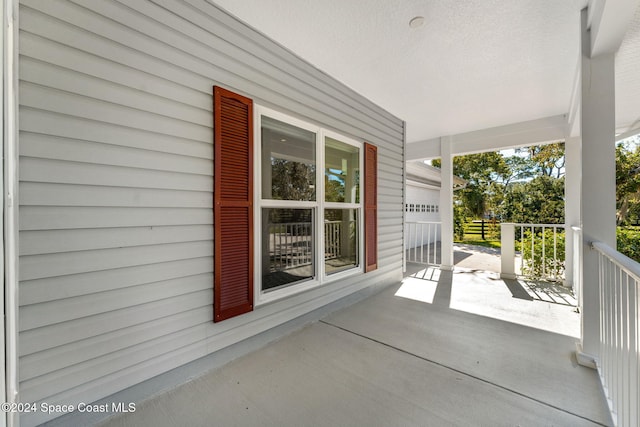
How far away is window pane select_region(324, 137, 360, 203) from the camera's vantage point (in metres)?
3.42

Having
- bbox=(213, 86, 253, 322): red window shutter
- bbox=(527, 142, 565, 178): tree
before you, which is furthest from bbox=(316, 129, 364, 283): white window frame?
bbox=(527, 142, 565, 178): tree

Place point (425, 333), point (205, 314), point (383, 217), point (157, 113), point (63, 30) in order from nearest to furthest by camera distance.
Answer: point (63, 30) < point (157, 113) < point (205, 314) < point (425, 333) < point (383, 217)

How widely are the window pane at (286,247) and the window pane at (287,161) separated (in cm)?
21

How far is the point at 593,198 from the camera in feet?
7.25

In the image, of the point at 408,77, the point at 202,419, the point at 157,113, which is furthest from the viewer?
the point at 408,77

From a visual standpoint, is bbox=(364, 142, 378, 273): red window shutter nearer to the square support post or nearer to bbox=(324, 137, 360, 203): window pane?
bbox=(324, 137, 360, 203): window pane

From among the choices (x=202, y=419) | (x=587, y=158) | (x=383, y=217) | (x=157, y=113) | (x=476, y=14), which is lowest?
(x=202, y=419)

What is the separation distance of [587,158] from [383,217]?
2.58 metres

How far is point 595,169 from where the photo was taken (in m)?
2.20

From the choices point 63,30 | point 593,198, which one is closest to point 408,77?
point 593,198

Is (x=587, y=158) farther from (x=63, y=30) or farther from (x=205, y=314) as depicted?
(x=63, y=30)

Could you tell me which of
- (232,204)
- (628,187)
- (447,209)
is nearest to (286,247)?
(232,204)

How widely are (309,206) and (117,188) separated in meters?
1.84

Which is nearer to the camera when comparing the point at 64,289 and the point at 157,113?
the point at 64,289
